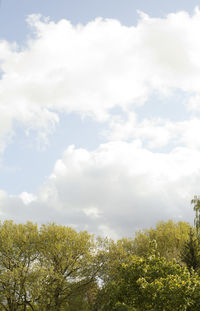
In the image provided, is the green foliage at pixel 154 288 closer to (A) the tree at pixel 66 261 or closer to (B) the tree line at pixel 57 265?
(B) the tree line at pixel 57 265

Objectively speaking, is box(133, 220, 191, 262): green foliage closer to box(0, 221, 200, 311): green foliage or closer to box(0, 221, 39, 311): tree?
box(0, 221, 200, 311): green foliage

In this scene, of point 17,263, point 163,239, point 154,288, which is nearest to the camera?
point 154,288

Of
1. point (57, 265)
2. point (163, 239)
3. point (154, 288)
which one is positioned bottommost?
point (154, 288)

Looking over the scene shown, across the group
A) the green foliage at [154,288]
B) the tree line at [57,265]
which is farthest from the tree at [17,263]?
the green foliage at [154,288]

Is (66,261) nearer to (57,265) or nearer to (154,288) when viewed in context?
(57,265)

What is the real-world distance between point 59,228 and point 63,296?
7990 millimetres

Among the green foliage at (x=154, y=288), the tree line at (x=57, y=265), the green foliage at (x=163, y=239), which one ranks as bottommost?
the green foliage at (x=154, y=288)

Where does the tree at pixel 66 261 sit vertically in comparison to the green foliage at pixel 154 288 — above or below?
above

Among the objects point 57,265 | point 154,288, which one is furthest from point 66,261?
point 154,288

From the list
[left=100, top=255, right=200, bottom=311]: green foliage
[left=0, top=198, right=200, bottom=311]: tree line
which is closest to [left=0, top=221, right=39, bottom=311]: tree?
[left=0, top=198, right=200, bottom=311]: tree line

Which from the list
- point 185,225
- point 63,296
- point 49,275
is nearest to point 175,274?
point 49,275

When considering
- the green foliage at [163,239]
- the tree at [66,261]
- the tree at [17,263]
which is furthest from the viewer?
the green foliage at [163,239]

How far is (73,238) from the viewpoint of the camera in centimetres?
4612

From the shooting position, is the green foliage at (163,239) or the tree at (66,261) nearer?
the tree at (66,261)
